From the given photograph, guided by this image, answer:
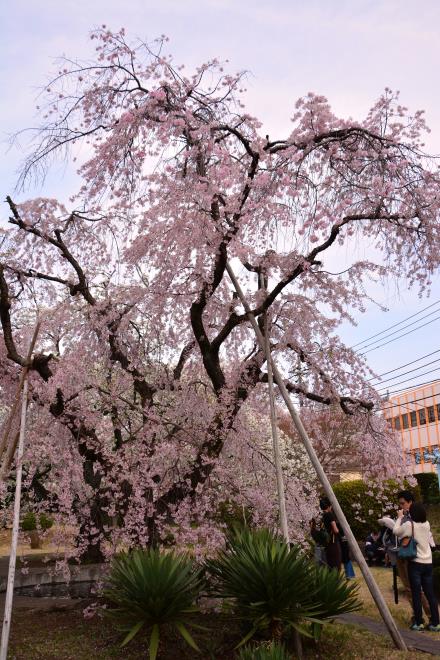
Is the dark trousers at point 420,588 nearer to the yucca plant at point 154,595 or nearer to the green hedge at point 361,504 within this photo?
the yucca plant at point 154,595

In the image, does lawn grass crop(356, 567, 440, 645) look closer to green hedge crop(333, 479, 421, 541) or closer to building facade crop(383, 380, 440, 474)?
green hedge crop(333, 479, 421, 541)

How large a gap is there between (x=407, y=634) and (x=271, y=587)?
2431 millimetres

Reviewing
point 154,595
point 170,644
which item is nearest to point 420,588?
point 170,644

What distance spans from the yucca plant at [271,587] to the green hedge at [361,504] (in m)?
12.6

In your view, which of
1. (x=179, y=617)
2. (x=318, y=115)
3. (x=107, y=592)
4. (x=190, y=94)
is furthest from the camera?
(x=190, y=94)

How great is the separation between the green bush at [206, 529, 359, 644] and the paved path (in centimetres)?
87

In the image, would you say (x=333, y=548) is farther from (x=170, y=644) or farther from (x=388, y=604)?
(x=170, y=644)

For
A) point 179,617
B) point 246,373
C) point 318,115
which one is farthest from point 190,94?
point 179,617

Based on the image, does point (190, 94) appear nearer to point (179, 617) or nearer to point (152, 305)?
point (152, 305)

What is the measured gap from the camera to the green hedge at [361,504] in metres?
19.4

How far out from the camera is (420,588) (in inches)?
308

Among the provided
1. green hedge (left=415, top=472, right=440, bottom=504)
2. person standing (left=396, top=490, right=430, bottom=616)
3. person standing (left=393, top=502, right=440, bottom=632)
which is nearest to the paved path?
person standing (left=393, top=502, right=440, bottom=632)

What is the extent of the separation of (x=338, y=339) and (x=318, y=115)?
419cm

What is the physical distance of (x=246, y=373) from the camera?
10.9 m
